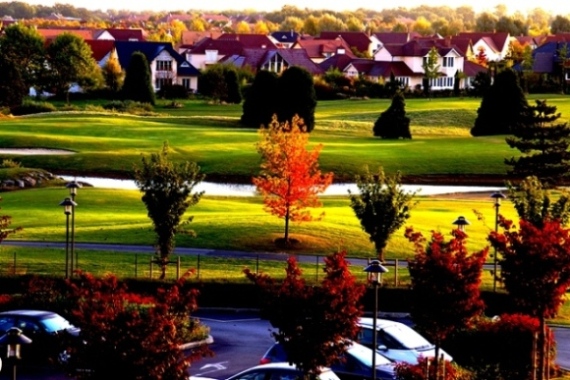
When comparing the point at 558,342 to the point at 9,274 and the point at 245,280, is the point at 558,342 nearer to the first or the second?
the point at 245,280

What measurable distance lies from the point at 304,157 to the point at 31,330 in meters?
21.4

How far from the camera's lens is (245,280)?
38.2 metres

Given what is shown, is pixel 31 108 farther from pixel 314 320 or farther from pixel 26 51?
pixel 314 320

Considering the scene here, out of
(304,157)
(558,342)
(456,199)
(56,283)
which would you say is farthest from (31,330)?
(456,199)

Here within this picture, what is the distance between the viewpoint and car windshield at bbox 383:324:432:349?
28.8 m

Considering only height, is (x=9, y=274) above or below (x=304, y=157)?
below

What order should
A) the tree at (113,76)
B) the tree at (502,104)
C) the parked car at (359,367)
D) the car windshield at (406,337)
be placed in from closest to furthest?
the parked car at (359,367)
the car windshield at (406,337)
the tree at (502,104)
the tree at (113,76)

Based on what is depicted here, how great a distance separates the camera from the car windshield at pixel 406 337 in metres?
28.8

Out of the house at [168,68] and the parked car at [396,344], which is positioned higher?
the house at [168,68]

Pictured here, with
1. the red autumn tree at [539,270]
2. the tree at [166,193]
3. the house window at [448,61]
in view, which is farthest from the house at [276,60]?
the red autumn tree at [539,270]

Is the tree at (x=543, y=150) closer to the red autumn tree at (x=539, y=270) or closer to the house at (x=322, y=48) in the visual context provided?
the red autumn tree at (x=539, y=270)

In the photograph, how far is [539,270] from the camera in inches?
1106

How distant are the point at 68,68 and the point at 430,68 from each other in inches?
1748

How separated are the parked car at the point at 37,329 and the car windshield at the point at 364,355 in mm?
6989
